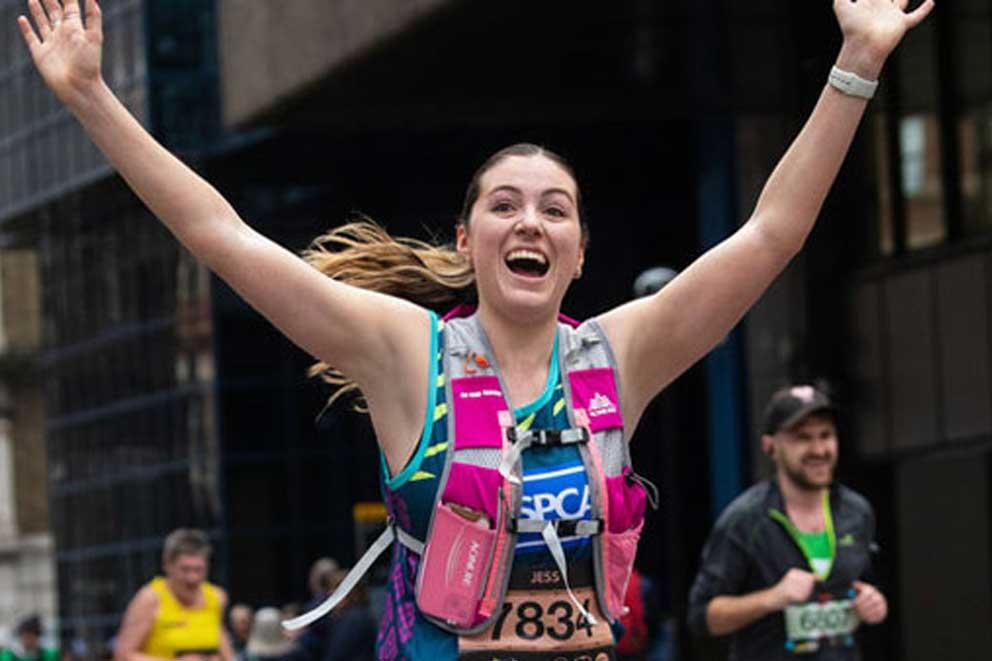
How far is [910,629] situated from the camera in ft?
80.9

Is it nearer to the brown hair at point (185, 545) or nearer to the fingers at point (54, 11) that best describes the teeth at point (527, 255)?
the fingers at point (54, 11)

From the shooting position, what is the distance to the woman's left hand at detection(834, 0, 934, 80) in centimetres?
526

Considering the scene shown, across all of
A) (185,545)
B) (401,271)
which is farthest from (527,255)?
(185,545)

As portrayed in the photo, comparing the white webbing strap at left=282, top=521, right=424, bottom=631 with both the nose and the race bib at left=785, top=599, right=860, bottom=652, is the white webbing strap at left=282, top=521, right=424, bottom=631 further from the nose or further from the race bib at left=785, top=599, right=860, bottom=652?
the race bib at left=785, top=599, right=860, bottom=652

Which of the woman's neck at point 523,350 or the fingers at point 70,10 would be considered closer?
the fingers at point 70,10

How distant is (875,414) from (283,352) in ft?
54.2

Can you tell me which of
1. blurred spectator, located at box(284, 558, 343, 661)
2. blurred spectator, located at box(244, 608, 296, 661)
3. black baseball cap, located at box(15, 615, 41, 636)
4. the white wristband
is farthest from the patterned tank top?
black baseball cap, located at box(15, 615, 41, 636)

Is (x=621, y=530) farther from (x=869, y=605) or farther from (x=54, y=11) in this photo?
(x=869, y=605)

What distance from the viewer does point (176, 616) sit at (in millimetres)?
14656

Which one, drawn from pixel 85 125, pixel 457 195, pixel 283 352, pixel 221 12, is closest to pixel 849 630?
pixel 85 125

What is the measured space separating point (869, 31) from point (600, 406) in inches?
35.3

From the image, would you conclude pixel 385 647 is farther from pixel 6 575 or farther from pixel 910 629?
pixel 6 575

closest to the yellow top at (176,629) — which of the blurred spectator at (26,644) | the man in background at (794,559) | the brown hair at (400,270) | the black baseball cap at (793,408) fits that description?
the man in background at (794,559)

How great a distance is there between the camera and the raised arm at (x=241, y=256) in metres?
5.05
